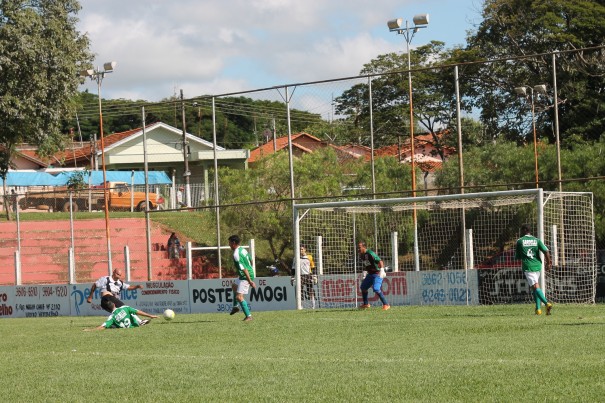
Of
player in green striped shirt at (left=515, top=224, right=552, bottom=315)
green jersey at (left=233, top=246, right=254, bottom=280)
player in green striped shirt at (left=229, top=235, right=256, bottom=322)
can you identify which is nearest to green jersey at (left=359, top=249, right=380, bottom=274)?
player in green striped shirt at (left=229, top=235, right=256, bottom=322)

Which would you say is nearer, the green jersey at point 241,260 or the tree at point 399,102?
the green jersey at point 241,260

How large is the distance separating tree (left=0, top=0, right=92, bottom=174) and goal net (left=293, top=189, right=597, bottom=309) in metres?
11.2

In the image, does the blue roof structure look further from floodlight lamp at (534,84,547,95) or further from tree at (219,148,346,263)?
floodlight lamp at (534,84,547,95)

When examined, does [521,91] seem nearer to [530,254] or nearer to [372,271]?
[372,271]

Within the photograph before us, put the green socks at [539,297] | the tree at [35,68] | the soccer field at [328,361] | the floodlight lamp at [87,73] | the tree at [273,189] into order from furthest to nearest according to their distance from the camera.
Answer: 1. the tree at [273,189]
2. the floodlight lamp at [87,73]
3. the tree at [35,68]
4. the green socks at [539,297]
5. the soccer field at [328,361]

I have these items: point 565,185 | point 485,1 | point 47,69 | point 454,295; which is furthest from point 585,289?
point 485,1

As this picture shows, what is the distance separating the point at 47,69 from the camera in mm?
35375

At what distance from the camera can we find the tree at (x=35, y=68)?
33812 millimetres

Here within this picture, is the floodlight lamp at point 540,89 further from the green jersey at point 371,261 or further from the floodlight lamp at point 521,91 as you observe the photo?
the green jersey at point 371,261

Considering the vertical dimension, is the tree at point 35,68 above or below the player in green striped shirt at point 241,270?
above

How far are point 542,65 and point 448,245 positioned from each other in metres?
6.32

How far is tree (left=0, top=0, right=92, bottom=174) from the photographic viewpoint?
33812 millimetres

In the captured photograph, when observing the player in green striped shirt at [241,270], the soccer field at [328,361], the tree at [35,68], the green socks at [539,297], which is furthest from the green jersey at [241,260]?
the tree at [35,68]

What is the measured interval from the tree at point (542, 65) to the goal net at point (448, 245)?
4.11 metres
